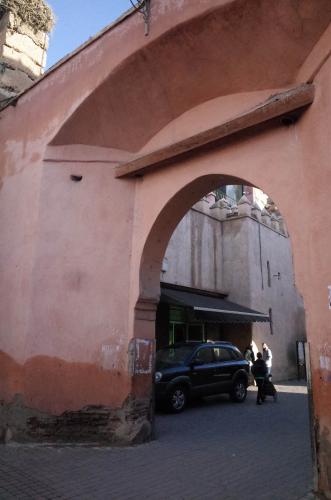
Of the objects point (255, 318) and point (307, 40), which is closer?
point (307, 40)

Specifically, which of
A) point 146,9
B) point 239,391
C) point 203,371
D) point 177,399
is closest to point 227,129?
point 146,9

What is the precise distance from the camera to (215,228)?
18328 millimetres

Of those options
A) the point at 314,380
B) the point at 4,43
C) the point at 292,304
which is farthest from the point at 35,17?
the point at 292,304

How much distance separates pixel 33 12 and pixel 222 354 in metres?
11.6

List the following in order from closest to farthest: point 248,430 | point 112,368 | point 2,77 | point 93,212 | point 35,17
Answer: point 112,368
point 93,212
point 248,430
point 2,77
point 35,17

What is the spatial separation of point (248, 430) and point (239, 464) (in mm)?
2555

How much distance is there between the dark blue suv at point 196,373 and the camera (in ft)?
34.1

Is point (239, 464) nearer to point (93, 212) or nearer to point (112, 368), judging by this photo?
point (112, 368)

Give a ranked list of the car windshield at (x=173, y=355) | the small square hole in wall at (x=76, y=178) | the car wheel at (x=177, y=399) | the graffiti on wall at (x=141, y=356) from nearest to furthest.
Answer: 1. the graffiti on wall at (x=141, y=356)
2. the small square hole in wall at (x=76, y=178)
3. the car wheel at (x=177, y=399)
4. the car windshield at (x=173, y=355)

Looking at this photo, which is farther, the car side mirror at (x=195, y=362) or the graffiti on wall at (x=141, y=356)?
the car side mirror at (x=195, y=362)

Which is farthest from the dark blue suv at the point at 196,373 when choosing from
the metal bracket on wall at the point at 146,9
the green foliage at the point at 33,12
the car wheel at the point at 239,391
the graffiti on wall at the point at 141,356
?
the green foliage at the point at 33,12

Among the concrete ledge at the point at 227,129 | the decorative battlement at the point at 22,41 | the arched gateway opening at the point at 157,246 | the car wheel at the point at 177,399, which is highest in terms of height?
the decorative battlement at the point at 22,41

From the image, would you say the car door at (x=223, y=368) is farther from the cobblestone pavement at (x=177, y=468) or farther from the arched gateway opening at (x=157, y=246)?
the arched gateway opening at (x=157, y=246)

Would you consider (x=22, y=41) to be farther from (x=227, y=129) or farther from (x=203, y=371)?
(x=203, y=371)
